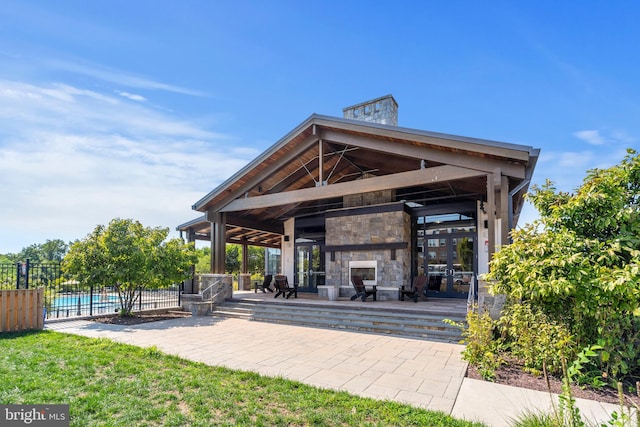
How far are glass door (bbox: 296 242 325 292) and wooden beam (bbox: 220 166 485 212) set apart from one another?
4912 millimetres

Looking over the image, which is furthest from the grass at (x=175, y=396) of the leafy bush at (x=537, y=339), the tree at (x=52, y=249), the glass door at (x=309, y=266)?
the tree at (x=52, y=249)

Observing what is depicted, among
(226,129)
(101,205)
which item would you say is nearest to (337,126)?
(226,129)

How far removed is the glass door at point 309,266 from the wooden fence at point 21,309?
9.38 meters

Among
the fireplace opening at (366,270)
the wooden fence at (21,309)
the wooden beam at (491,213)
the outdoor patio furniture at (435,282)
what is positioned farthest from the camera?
the fireplace opening at (366,270)

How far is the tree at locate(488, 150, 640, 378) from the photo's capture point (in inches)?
173

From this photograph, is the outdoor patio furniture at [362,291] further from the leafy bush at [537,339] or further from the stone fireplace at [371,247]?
the leafy bush at [537,339]

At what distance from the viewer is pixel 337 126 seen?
975cm

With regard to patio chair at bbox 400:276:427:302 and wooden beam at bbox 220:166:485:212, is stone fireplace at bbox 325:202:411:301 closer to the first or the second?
patio chair at bbox 400:276:427:302

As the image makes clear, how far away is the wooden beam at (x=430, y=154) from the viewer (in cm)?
776

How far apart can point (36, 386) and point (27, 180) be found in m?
10.9

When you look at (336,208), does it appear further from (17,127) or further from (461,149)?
(17,127)

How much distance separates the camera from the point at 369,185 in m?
9.38

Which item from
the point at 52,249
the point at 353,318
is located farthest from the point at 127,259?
the point at 52,249

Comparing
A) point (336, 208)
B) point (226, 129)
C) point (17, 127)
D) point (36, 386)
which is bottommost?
point (36, 386)
